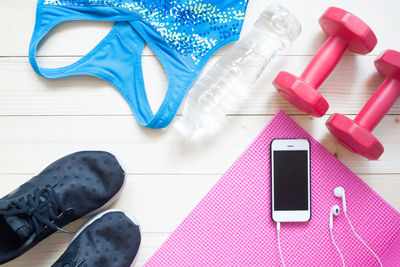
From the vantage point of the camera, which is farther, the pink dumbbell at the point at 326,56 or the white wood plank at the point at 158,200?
the white wood plank at the point at 158,200

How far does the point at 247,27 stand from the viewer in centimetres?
86

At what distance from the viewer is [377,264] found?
845 mm

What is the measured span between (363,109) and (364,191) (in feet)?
0.66

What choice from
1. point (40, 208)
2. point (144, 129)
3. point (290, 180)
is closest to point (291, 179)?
point (290, 180)

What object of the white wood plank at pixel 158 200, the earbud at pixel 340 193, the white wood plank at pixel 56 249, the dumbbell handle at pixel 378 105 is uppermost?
the dumbbell handle at pixel 378 105

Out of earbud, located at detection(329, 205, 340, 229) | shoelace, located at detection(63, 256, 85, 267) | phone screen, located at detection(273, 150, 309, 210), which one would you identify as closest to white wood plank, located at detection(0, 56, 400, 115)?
phone screen, located at detection(273, 150, 309, 210)

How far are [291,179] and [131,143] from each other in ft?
1.28

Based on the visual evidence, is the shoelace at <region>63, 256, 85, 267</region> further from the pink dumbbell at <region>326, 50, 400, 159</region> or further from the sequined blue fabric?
the pink dumbbell at <region>326, 50, 400, 159</region>

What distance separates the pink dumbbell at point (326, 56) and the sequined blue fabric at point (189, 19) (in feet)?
0.59

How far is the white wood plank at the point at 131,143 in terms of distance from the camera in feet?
2.84

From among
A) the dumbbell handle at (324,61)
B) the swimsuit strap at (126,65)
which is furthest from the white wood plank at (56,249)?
the dumbbell handle at (324,61)

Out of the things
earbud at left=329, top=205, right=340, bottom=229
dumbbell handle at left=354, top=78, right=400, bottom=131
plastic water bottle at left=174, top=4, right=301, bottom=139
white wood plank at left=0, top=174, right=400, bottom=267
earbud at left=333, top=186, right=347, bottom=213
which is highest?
dumbbell handle at left=354, top=78, right=400, bottom=131

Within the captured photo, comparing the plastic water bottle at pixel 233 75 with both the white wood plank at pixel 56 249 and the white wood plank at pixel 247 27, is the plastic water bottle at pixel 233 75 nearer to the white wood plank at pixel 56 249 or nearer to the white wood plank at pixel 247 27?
the white wood plank at pixel 247 27

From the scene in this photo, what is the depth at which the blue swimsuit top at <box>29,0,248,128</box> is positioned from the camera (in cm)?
84
